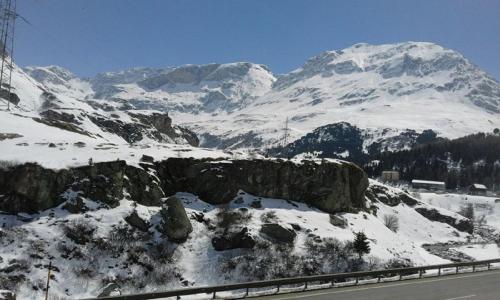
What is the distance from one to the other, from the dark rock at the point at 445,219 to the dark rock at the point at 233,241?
2867 inches

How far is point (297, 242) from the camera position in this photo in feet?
151

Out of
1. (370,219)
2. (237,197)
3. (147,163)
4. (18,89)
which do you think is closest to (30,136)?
(147,163)

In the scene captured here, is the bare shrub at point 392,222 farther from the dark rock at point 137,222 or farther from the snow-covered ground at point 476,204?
the snow-covered ground at point 476,204

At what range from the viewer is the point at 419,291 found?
28453 mm

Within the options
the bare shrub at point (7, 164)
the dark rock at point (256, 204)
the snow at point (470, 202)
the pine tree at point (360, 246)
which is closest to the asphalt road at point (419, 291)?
the pine tree at point (360, 246)

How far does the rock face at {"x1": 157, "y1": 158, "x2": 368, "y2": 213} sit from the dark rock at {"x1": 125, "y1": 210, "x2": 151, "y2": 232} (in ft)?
23.4

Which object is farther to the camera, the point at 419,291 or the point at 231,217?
the point at 231,217

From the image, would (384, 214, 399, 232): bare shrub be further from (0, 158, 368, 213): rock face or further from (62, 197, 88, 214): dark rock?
(62, 197, 88, 214): dark rock

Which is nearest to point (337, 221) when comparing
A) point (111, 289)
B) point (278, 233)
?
point (278, 233)

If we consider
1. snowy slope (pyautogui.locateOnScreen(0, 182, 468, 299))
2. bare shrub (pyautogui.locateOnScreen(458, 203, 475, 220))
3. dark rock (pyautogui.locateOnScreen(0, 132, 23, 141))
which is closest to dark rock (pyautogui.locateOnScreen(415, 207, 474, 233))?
bare shrub (pyautogui.locateOnScreen(458, 203, 475, 220))

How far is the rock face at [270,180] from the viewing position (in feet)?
167

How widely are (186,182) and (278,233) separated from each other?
1158cm

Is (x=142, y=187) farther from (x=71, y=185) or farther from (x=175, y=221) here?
(x=71, y=185)

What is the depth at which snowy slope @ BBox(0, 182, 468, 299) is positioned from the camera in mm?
34562
